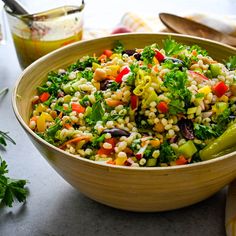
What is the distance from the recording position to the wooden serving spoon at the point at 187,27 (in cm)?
248

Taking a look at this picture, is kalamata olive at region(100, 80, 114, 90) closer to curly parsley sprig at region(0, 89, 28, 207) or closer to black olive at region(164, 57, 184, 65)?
black olive at region(164, 57, 184, 65)

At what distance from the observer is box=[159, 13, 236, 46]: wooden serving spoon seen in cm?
248

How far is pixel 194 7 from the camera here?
3201 millimetres

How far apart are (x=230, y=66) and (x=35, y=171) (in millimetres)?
859

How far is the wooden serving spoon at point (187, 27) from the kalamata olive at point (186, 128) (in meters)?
1.08

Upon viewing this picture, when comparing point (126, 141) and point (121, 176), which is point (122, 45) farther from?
point (121, 176)

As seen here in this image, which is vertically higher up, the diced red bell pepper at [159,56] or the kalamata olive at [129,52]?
the diced red bell pepper at [159,56]

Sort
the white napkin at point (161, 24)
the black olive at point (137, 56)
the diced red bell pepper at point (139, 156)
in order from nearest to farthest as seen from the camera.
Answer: the diced red bell pepper at point (139, 156), the black olive at point (137, 56), the white napkin at point (161, 24)

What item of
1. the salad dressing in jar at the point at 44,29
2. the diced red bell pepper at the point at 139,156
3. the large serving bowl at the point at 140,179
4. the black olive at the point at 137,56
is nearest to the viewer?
the large serving bowl at the point at 140,179

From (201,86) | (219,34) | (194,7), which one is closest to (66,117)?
(201,86)

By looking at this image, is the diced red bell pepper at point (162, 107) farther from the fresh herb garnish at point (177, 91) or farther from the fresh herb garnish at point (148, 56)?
the fresh herb garnish at point (148, 56)

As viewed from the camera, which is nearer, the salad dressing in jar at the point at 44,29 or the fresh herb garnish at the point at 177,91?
the fresh herb garnish at the point at 177,91

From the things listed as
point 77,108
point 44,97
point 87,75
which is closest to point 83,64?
point 87,75

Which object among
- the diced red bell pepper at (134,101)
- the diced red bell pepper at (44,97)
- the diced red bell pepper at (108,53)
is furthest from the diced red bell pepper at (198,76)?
the diced red bell pepper at (44,97)
